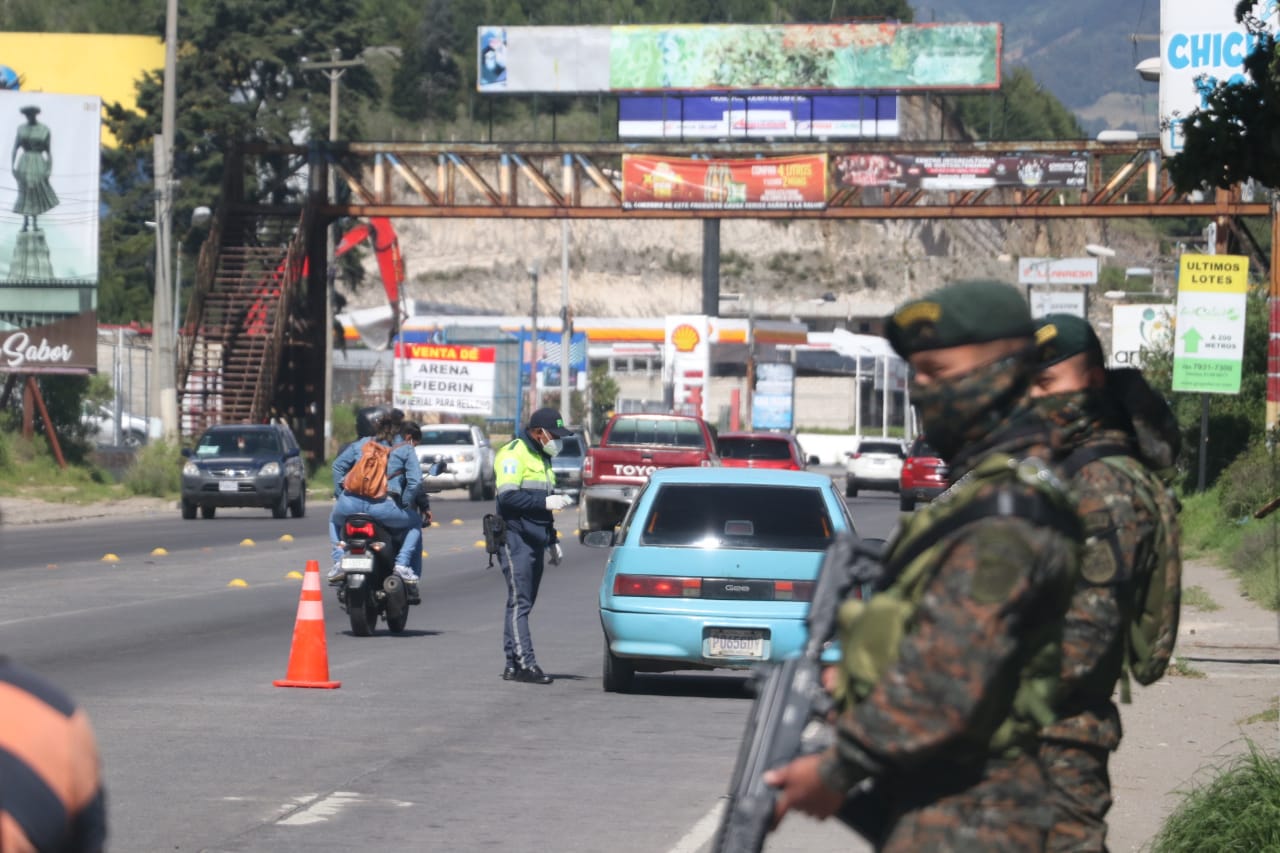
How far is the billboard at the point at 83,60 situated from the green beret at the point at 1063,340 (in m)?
113

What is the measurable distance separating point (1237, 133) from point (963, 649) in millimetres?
10108

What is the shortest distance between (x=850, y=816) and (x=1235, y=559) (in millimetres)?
21798

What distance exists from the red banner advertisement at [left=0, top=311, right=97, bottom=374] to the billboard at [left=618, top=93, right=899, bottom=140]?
3059 cm

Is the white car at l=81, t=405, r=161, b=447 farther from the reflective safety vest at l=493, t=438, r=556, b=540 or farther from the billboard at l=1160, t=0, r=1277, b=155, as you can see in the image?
the reflective safety vest at l=493, t=438, r=556, b=540

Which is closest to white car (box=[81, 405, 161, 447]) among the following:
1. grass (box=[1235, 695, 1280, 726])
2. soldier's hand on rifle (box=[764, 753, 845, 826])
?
grass (box=[1235, 695, 1280, 726])

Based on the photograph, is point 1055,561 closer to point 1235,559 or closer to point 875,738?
point 875,738

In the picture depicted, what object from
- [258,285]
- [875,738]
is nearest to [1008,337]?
[875,738]

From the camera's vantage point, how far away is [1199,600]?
21297mm

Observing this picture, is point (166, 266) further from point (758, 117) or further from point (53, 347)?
point (758, 117)

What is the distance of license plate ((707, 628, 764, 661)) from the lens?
1306 centimetres

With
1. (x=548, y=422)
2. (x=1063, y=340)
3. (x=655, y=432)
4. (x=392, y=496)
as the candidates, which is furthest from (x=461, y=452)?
(x=1063, y=340)

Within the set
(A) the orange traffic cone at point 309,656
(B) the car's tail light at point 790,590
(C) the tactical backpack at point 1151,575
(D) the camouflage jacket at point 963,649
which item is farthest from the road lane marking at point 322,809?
(D) the camouflage jacket at point 963,649

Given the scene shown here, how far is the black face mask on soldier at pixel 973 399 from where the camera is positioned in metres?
3.80

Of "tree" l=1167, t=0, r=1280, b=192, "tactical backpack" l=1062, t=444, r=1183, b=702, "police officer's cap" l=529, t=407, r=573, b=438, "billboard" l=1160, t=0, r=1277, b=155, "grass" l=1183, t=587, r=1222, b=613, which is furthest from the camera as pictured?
"billboard" l=1160, t=0, r=1277, b=155
